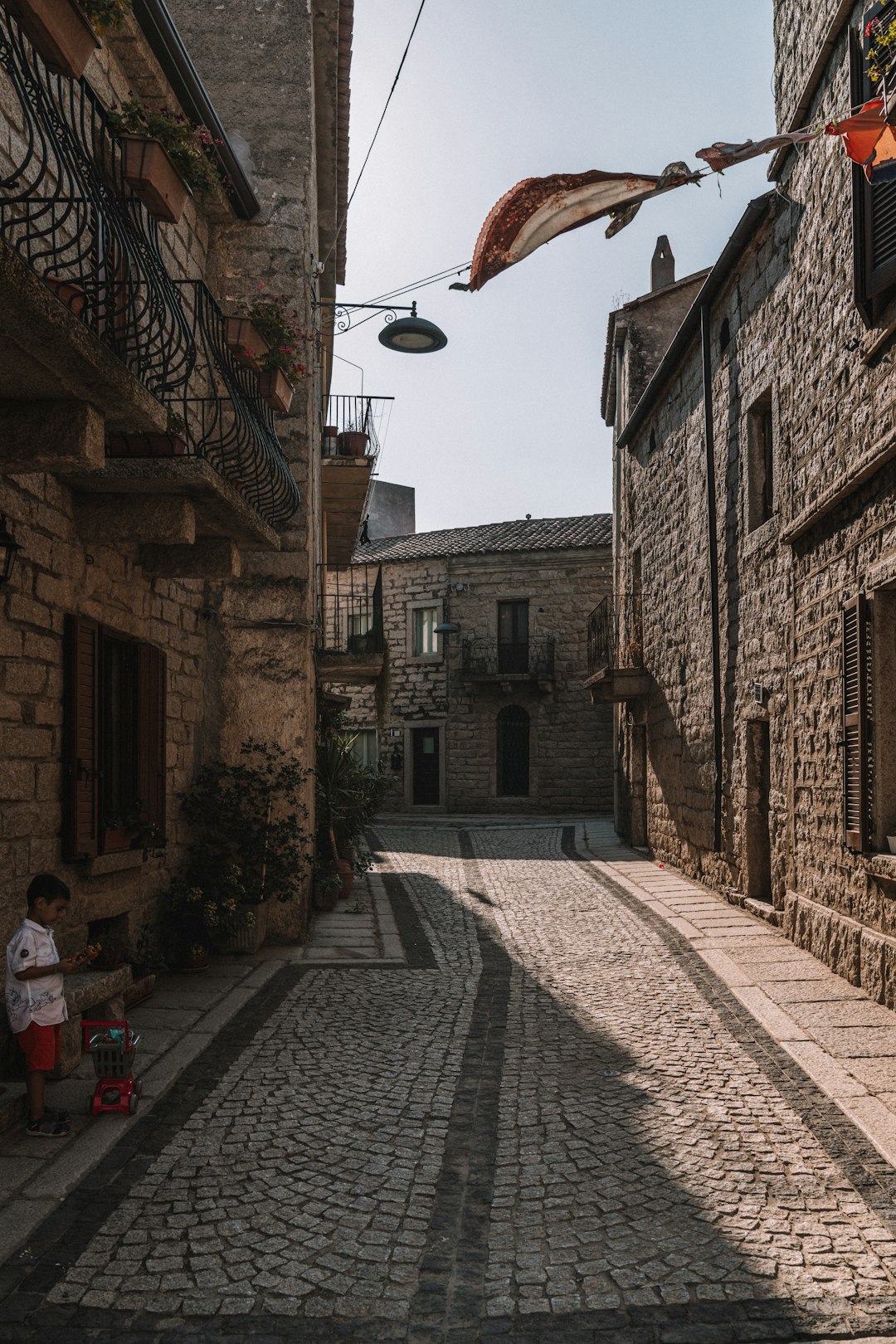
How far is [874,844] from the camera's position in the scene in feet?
23.1

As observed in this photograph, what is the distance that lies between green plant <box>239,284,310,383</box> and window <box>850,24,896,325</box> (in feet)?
14.1

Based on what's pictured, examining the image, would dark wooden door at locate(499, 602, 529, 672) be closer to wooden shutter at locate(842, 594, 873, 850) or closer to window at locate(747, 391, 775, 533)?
window at locate(747, 391, 775, 533)

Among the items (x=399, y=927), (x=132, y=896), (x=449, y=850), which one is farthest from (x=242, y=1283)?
(x=449, y=850)

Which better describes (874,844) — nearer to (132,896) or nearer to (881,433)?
(881,433)

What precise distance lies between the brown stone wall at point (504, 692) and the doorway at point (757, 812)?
15.7m

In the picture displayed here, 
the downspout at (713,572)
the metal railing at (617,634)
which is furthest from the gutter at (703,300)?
the metal railing at (617,634)

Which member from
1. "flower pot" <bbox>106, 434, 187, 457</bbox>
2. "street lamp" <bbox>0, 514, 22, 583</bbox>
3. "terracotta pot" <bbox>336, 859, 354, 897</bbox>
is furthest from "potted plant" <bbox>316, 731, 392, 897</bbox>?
"street lamp" <bbox>0, 514, 22, 583</bbox>

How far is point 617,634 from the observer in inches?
731

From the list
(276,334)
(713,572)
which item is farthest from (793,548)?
(276,334)

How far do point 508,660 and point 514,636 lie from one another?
0.68 meters

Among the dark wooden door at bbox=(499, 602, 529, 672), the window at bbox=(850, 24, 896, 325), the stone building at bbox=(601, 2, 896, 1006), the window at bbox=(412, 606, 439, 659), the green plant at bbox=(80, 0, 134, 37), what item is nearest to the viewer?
the green plant at bbox=(80, 0, 134, 37)

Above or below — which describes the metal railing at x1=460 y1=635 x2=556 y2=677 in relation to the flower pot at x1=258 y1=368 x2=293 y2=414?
below

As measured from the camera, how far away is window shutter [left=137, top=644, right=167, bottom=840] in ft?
24.2

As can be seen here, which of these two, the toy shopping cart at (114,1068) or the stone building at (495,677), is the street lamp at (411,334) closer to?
the toy shopping cart at (114,1068)
